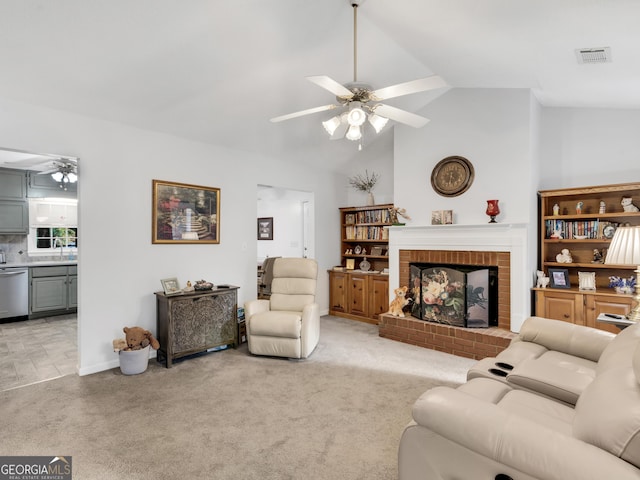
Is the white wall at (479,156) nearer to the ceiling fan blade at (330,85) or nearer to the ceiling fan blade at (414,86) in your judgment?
the ceiling fan blade at (414,86)

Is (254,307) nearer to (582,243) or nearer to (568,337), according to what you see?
(568,337)

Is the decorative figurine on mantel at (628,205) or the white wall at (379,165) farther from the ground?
the white wall at (379,165)

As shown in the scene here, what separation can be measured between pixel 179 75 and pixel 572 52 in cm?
323

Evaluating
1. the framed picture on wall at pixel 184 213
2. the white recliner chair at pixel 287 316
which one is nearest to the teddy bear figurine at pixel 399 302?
the white recliner chair at pixel 287 316

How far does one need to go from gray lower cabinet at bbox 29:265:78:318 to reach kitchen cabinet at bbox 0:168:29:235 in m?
0.79

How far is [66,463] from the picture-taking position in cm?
202

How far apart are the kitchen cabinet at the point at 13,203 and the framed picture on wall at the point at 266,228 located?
4108mm

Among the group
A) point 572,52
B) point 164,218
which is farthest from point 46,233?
point 572,52

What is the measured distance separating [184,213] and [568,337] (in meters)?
→ 3.82

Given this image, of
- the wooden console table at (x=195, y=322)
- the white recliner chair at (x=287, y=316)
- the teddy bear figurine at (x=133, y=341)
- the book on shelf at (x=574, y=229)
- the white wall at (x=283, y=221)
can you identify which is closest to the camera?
the teddy bear figurine at (x=133, y=341)

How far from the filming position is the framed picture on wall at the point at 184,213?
3.86 meters

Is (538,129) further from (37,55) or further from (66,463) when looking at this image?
(66,463)

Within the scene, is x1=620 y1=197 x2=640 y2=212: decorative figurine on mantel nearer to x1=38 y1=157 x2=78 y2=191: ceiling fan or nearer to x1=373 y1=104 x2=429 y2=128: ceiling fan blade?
x1=373 y1=104 x2=429 y2=128: ceiling fan blade

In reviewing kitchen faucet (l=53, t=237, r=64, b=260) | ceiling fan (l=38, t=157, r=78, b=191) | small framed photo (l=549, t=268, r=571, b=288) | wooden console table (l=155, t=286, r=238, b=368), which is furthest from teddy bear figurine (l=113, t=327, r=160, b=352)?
small framed photo (l=549, t=268, r=571, b=288)
